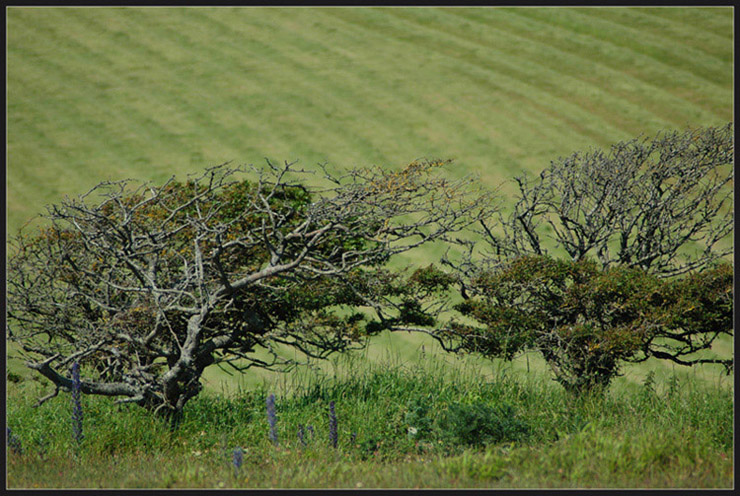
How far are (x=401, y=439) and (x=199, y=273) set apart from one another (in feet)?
6.95

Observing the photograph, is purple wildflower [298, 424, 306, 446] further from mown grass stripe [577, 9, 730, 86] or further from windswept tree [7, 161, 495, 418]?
mown grass stripe [577, 9, 730, 86]

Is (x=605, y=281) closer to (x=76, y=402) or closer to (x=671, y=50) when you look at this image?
(x=76, y=402)

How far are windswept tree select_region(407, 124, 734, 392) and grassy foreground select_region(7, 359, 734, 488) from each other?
1.38 feet

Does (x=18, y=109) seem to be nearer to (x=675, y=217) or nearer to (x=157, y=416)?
(x=157, y=416)

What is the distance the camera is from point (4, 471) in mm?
4723

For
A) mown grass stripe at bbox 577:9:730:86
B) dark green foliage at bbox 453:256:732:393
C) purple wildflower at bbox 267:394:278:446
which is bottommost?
purple wildflower at bbox 267:394:278:446

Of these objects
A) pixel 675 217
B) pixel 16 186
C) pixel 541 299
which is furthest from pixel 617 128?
pixel 16 186

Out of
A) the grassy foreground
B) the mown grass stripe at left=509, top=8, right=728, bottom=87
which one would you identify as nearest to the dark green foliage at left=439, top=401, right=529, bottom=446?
the grassy foreground

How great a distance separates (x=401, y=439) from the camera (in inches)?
215

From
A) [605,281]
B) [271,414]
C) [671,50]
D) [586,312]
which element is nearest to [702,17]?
[671,50]

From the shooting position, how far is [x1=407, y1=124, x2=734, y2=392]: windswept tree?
6.56 m

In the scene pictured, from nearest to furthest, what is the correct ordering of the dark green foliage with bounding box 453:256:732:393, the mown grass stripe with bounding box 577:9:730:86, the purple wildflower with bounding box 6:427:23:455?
the purple wildflower with bounding box 6:427:23:455, the dark green foliage with bounding box 453:256:732:393, the mown grass stripe with bounding box 577:9:730:86

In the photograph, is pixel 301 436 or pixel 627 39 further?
pixel 627 39

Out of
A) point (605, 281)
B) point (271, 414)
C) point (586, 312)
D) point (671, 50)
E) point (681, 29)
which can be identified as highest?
point (681, 29)
